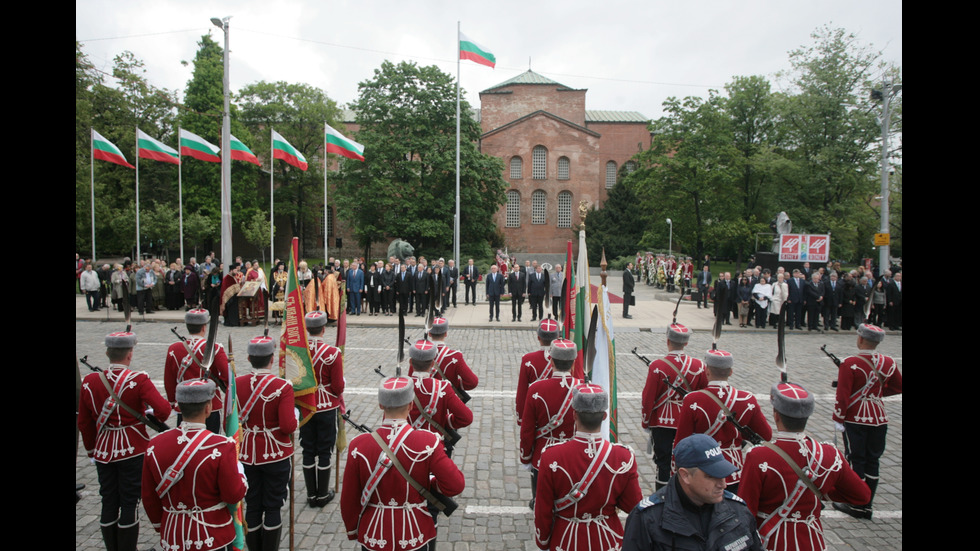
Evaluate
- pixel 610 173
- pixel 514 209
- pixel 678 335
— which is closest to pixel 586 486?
pixel 678 335

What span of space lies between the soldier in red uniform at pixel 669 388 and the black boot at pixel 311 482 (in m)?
3.60

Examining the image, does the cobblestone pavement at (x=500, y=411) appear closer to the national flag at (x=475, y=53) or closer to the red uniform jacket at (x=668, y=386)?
the red uniform jacket at (x=668, y=386)

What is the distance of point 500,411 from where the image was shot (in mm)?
8898

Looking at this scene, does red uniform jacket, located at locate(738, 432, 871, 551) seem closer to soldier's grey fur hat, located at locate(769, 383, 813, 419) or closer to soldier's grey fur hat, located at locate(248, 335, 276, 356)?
soldier's grey fur hat, located at locate(769, 383, 813, 419)

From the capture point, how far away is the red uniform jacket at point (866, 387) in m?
5.77

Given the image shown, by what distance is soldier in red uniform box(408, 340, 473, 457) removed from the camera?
16.4 ft

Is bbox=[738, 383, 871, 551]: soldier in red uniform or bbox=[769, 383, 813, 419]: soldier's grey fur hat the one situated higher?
bbox=[769, 383, 813, 419]: soldier's grey fur hat

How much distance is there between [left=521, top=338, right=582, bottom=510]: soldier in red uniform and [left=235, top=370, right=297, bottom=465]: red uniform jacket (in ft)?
6.96

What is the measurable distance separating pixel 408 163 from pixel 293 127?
13.2m

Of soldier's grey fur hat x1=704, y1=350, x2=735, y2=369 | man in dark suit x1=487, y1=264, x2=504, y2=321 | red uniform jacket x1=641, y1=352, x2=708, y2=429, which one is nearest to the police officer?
soldier's grey fur hat x1=704, y1=350, x2=735, y2=369

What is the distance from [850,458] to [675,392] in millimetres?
2267

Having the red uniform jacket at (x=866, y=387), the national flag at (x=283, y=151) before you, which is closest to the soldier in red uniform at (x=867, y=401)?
the red uniform jacket at (x=866, y=387)
